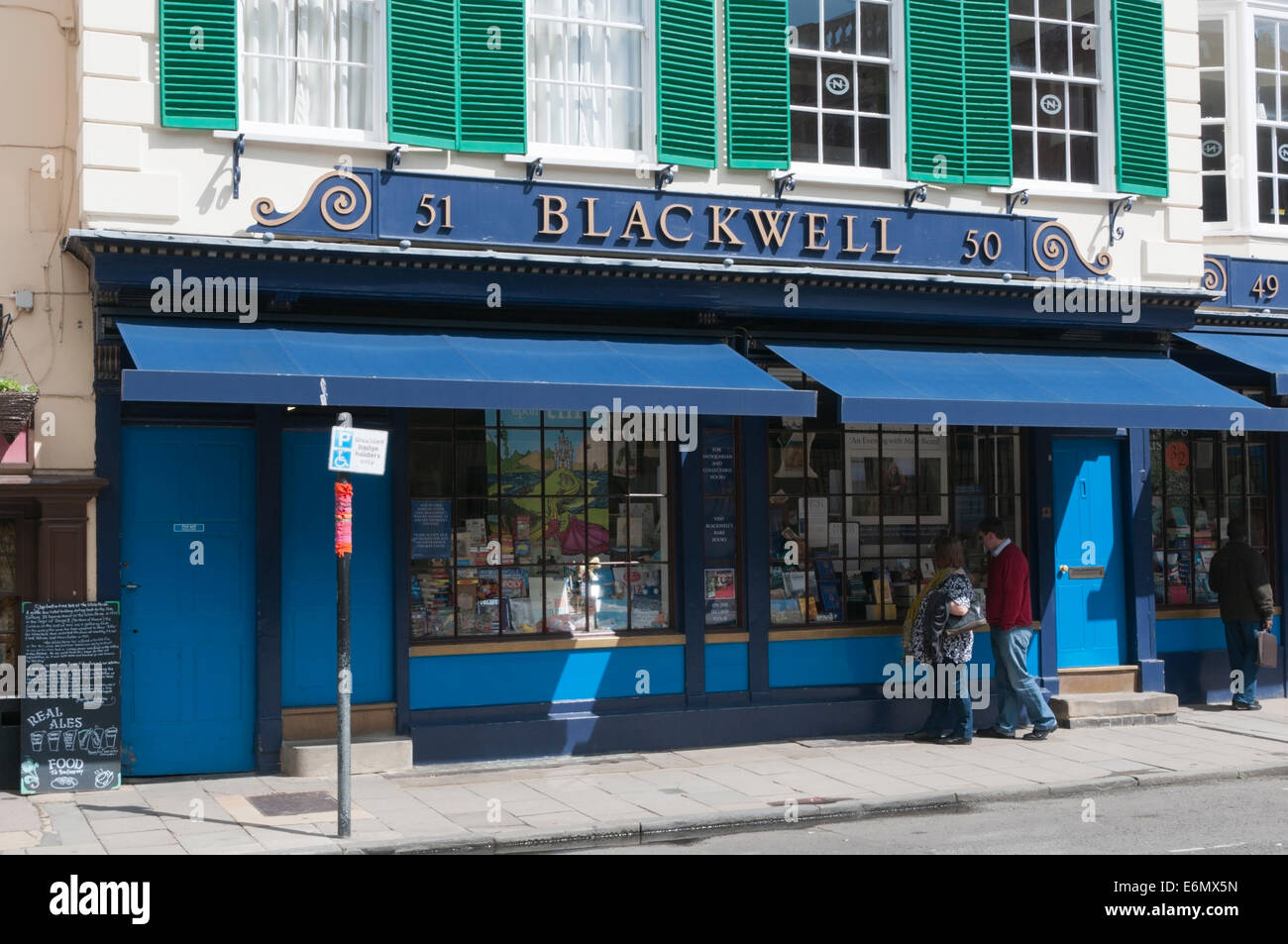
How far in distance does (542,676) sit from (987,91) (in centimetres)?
660

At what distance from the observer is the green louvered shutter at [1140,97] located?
13.9 m

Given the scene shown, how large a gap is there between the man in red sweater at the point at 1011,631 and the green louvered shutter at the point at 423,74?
19.1 ft

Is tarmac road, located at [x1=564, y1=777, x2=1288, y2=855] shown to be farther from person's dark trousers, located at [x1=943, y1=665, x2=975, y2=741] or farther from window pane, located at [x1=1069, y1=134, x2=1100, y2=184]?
window pane, located at [x1=1069, y1=134, x2=1100, y2=184]

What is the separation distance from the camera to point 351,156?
11367 millimetres

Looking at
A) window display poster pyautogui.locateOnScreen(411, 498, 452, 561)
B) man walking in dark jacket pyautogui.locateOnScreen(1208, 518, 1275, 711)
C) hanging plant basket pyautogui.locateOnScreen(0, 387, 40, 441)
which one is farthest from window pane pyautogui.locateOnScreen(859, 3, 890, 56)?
hanging plant basket pyautogui.locateOnScreen(0, 387, 40, 441)

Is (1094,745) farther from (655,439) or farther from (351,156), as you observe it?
(351,156)

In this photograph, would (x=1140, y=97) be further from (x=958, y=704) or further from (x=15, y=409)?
(x=15, y=409)

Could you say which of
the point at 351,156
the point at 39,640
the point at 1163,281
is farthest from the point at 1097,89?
the point at 39,640

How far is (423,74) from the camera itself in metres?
11.6

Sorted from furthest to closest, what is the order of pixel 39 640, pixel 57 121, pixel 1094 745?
pixel 1094 745 → pixel 57 121 → pixel 39 640

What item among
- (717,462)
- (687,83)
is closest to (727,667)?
(717,462)
